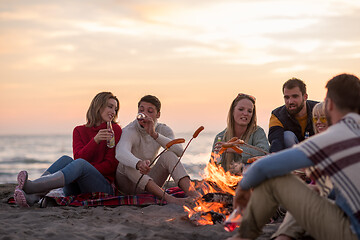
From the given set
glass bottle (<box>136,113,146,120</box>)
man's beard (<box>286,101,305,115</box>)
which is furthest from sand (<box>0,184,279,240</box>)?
man's beard (<box>286,101,305,115</box>)

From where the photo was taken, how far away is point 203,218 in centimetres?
411

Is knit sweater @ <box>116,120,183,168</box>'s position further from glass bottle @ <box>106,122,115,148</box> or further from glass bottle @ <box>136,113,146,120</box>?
glass bottle @ <box>136,113,146,120</box>

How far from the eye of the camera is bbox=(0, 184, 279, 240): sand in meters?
3.62

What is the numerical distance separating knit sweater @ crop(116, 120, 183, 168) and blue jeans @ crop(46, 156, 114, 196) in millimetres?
389

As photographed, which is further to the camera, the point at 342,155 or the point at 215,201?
the point at 215,201

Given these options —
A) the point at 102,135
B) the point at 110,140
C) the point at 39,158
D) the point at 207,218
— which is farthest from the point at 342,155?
the point at 39,158

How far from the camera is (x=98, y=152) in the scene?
584cm

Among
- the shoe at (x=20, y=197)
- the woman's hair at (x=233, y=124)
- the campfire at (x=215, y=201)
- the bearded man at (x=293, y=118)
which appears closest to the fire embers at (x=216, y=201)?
the campfire at (x=215, y=201)

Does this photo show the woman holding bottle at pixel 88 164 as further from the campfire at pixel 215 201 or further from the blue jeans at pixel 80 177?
the campfire at pixel 215 201

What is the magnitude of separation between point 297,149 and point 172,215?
2546 mm

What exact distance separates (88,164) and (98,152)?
20.4 inches

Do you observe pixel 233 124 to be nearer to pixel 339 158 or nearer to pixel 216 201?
pixel 216 201

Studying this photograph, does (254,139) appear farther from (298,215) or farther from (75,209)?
(298,215)

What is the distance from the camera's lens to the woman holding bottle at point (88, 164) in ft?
16.9
